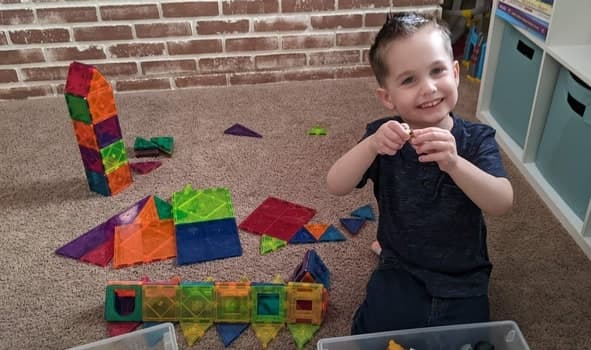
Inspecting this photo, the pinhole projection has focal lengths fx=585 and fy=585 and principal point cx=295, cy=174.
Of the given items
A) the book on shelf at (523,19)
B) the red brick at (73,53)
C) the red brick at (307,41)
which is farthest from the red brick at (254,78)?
the book on shelf at (523,19)

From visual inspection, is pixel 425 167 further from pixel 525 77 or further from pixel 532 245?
pixel 525 77

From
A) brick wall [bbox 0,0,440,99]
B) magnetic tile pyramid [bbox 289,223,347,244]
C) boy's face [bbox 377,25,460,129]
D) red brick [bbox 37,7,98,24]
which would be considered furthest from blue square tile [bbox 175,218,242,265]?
Answer: red brick [bbox 37,7,98,24]

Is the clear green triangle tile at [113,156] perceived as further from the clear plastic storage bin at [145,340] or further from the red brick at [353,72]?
the red brick at [353,72]

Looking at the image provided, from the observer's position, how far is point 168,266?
129 centimetres

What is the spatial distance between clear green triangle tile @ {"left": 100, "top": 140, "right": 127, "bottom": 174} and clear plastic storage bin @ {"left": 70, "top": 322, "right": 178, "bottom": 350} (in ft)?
1.96

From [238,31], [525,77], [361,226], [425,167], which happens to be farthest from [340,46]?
[425,167]

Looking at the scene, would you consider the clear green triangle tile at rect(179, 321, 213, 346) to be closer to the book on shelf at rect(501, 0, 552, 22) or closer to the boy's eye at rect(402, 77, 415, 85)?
the boy's eye at rect(402, 77, 415, 85)

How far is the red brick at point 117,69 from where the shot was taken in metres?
2.06

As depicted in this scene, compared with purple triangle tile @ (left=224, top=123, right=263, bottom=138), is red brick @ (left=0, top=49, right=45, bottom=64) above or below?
above

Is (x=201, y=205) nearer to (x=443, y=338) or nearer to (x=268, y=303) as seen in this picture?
(x=268, y=303)

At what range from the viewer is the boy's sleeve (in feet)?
3.03

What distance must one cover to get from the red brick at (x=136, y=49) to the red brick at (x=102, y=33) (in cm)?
4

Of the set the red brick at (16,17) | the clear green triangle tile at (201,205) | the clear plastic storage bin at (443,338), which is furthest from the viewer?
the red brick at (16,17)

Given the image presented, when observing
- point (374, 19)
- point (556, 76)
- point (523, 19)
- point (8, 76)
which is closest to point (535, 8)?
point (523, 19)
